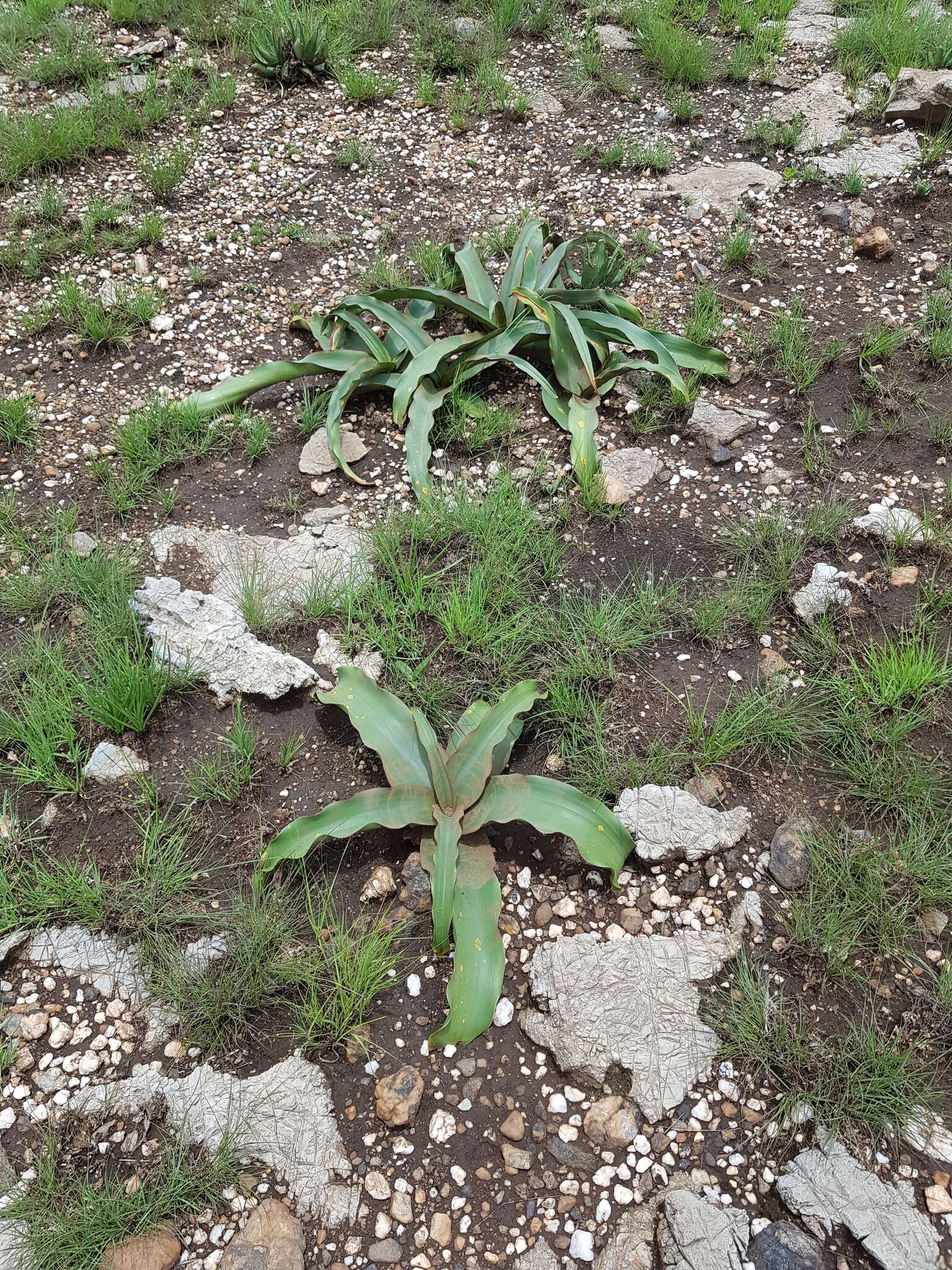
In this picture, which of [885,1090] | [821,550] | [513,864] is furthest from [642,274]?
[885,1090]

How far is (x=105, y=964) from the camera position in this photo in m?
1.97

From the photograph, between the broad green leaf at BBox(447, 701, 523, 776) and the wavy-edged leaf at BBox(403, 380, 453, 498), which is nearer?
the broad green leaf at BBox(447, 701, 523, 776)

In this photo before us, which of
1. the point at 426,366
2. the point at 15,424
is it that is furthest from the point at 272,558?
the point at 15,424

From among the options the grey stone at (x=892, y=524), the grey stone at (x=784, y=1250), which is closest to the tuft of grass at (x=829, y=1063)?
the grey stone at (x=784, y=1250)

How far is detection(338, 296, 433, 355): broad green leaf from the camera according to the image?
10.5 feet

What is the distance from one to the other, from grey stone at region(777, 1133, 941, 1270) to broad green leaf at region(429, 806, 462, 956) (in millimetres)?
803

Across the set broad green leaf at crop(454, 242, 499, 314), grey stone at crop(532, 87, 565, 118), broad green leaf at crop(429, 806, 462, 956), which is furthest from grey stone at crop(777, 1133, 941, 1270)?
grey stone at crop(532, 87, 565, 118)

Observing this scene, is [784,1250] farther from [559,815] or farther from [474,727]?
[474,727]

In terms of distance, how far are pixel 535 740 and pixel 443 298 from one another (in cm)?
176

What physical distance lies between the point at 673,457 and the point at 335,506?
1185 millimetres

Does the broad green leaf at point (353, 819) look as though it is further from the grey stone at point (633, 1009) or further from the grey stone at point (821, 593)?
the grey stone at point (821, 593)

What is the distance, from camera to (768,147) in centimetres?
421

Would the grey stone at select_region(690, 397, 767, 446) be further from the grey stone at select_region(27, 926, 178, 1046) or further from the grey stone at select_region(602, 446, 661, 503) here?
the grey stone at select_region(27, 926, 178, 1046)

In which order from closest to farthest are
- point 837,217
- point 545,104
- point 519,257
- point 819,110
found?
point 519,257 → point 837,217 → point 819,110 → point 545,104
